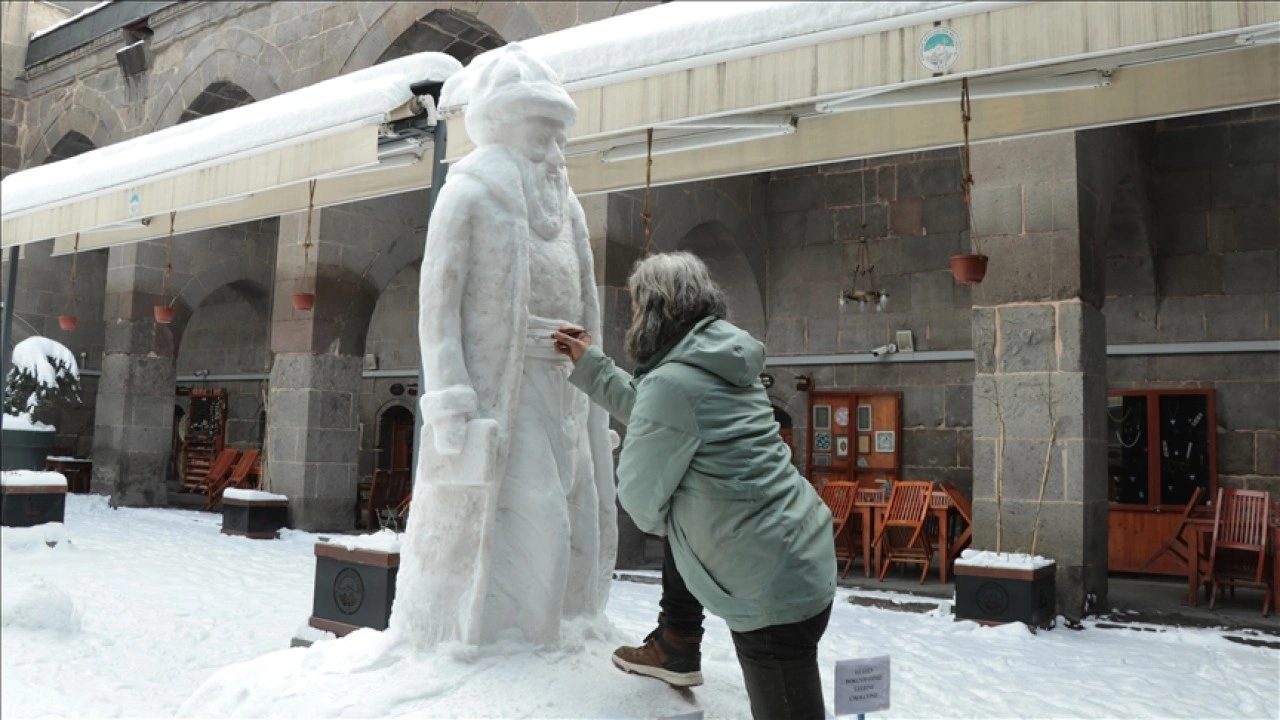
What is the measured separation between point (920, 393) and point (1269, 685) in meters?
5.61

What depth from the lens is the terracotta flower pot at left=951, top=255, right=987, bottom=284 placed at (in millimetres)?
5805

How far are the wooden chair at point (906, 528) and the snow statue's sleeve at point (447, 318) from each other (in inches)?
229

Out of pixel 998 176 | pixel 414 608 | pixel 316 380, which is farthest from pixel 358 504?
pixel 414 608

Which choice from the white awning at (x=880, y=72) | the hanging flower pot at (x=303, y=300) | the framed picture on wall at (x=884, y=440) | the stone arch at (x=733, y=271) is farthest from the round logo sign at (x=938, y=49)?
the hanging flower pot at (x=303, y=300)

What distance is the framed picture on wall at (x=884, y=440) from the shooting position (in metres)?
10.1

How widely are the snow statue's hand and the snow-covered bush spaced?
106cm

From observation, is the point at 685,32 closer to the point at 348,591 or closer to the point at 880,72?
the point at 880,72

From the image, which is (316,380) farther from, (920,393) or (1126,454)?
(1126,454)

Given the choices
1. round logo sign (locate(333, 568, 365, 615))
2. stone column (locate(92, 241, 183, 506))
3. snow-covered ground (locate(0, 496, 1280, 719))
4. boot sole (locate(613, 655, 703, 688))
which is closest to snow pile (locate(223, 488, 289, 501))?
snow-covered ground (locate(0, 496, 1280, 719))

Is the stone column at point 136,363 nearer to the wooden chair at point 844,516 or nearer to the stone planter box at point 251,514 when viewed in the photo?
the stone planter box at point 251,514

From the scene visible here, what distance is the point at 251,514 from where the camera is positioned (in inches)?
369

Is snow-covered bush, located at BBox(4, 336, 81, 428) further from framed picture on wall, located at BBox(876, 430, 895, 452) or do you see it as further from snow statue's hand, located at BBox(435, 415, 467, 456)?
framed picture on wall, located at BBox(876, 430, 895, 452)

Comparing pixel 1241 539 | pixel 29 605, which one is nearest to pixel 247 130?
pixel 29 605

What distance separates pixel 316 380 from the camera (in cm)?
1010
